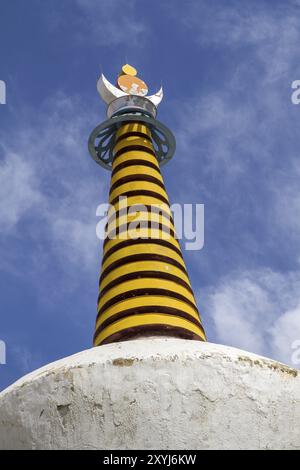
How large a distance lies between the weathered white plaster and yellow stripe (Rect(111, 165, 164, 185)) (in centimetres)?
325

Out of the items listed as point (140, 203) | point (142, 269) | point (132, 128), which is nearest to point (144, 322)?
point (142, 269)

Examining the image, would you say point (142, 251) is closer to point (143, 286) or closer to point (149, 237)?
point (149, 237)

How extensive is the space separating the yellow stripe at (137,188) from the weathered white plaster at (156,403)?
2.93 metres

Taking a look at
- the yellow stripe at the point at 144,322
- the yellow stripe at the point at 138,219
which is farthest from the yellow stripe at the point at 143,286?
the yellow stripe at the point at 138,219

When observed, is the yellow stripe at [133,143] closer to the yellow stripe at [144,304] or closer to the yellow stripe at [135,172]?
the yellow stripe at [135,172]

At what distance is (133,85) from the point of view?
32.2 ft

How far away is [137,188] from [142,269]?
1366mm

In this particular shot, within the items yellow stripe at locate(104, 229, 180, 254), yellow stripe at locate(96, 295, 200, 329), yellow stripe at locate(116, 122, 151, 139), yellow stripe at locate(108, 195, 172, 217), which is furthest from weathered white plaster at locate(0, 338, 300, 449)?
yellow stripe at locate(116, 122, 151, 139)

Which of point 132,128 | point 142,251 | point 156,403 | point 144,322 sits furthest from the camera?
point 132,128

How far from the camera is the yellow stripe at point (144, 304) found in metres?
6.10

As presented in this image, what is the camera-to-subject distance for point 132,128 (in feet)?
28.0

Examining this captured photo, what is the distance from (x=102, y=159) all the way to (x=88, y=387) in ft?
17.1
